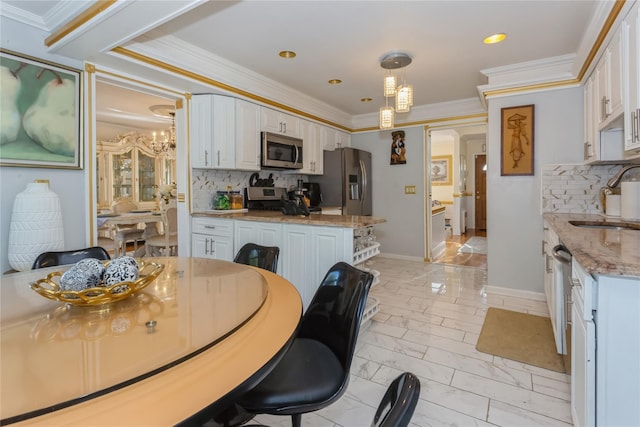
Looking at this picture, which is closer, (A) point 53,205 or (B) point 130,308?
(B) point 130,308

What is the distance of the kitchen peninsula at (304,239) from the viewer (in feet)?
7.89

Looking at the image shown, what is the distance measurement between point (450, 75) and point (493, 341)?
2.81m

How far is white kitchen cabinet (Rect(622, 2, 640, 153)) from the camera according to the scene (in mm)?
1642

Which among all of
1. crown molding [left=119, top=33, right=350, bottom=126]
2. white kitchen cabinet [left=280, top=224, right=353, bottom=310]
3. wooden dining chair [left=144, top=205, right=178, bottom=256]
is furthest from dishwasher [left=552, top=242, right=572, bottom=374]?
wooden dining chair [left=144, top=205, right=178, bottom=256]

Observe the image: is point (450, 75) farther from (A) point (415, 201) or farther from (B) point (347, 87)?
(A) point (415, 201)

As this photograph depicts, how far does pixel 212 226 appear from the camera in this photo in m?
3.21

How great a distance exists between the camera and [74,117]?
7.74 feet

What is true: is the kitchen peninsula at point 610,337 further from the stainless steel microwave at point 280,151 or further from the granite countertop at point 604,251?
the stainless steel microwave at point 280,151

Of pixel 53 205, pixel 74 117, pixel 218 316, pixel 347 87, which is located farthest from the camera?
pixel 347 87

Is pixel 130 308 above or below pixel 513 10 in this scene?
below

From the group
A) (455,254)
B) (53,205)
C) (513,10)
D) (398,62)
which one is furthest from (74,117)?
(455,254)

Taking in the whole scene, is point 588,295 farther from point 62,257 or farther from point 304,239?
point 62,257

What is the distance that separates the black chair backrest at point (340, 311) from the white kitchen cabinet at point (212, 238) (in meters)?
1.80

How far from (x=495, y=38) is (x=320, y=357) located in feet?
9.62
